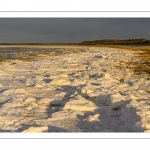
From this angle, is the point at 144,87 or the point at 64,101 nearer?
the point at 64,101

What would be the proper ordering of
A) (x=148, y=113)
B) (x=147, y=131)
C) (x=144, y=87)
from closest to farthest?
(x=147, y=131) < (x=148, y=113) < (x=144, y=87)
